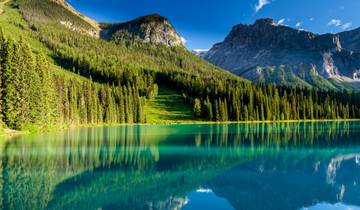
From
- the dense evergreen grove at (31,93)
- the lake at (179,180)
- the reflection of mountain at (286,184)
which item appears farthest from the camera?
the dense evergreen grove at (31,93)

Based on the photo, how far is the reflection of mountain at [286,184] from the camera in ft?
69.5

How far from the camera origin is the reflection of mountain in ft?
69.5

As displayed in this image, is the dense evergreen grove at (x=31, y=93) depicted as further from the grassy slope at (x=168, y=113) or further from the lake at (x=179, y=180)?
the grassy slope at (x=168, y=113)

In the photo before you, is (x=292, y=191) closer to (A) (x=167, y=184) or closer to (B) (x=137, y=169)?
(A) (x=167, y=184)

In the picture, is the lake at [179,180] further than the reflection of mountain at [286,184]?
No

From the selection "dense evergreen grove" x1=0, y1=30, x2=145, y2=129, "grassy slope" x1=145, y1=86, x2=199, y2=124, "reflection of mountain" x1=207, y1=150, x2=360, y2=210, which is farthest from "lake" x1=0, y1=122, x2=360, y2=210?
"grassy slope" x1=145, y1=86, x2=199, y2=124

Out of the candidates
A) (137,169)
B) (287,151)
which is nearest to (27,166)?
(137,169)

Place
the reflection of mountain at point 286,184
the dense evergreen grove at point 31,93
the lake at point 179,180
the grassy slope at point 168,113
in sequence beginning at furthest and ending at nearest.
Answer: the grassy slope at point 168,113 → the dense evergreen grove at point 31,93 → the reflection of mountain at point 286,184 → the lake at point 179,180

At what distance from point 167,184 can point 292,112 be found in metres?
174

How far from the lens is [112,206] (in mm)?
19859

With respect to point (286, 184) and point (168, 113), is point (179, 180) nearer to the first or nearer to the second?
point (286, 184)

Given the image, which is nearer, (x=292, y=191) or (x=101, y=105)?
(x=292, y=191)

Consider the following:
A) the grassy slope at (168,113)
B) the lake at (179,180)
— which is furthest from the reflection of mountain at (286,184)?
the grassy slope at (168,113)

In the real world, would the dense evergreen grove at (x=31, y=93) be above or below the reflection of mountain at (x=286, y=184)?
above
